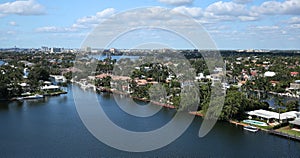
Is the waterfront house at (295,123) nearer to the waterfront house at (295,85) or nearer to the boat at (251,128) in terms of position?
the boat at (251,128)

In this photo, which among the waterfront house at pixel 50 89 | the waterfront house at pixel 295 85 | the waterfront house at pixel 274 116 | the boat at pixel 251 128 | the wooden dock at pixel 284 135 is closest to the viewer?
the wooden dock at pixel 284 135

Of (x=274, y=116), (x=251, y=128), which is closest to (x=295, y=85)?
(x=274, y=116)

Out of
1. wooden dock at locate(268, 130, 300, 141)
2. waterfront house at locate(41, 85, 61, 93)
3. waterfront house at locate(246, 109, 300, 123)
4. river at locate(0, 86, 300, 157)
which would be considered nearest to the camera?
river at locate(0, 86, 300, 157)

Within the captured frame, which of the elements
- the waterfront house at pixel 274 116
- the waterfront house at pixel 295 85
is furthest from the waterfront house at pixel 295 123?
the waterfront house at pixel 295 85

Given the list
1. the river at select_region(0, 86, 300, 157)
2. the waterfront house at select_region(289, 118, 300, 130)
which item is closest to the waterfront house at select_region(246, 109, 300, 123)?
the waterfront house at select_region(289, 118, 300, 130)

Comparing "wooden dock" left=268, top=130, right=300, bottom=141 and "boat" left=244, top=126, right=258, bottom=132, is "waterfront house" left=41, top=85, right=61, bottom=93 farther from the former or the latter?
"wooden dock" left=268, top=130, right=300, bottom=141

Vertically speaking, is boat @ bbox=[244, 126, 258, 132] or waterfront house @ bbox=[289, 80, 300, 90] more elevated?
waterfront house @ bbox=[289, 80, 300, 90]

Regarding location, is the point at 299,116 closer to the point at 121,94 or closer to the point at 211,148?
the point at 211,148

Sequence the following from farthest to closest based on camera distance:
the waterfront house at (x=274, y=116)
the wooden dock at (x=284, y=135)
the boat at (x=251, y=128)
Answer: the waterfront house at (x=274, y=116), the boat at (x=251, y=128), the wooden dock at (x=284, y=135)

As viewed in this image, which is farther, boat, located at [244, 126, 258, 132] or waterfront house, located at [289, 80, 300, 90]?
waterfront house, located at [289, 80, 300, 90]

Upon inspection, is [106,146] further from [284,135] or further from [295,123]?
[295,123]
